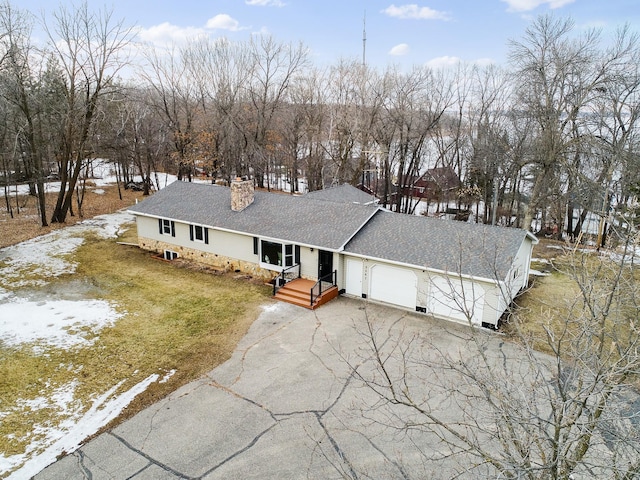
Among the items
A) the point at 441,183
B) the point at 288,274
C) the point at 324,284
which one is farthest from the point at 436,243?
the point at 441,183

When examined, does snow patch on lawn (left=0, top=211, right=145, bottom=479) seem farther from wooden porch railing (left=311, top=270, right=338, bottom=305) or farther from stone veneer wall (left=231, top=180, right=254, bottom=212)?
stone veneer wall (left=231, top=180, right=254, bottom=212)

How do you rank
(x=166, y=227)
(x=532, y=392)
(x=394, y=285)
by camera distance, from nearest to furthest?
(x=532, y=392), (x=394, y=285), (x=166, y=227)

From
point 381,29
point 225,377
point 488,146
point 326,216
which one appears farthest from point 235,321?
point 381,29

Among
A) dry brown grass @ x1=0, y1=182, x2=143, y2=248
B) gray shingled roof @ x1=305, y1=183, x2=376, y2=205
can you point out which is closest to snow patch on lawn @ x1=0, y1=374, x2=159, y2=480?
gray shingled roof @ x1=305, y1=183, x2=376, y2=205

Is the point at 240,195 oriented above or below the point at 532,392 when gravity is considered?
above

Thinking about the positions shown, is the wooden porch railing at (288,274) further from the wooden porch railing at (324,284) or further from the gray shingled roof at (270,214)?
the wooden porch railing at (324,284)

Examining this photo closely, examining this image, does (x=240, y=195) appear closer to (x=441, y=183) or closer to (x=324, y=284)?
(x=324, y=284)
